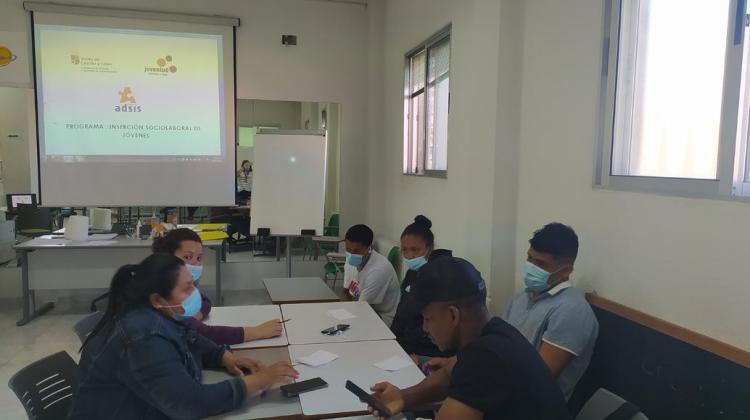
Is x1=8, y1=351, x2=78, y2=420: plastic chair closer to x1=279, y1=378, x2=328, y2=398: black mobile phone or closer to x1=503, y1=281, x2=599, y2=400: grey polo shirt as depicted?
x1=279, y1=378, x2=328, y2=398: black mobile phone

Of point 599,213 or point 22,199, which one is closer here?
point 599,213

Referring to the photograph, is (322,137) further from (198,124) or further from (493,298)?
(493,298)

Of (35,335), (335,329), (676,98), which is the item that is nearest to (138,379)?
(335,329)

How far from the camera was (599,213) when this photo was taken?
2.35 m

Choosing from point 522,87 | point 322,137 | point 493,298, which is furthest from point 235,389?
point 322,137

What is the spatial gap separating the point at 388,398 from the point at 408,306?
3.18 ft

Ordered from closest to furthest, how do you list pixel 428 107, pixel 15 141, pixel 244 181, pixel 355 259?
1. pixel 355 259
2. pixel 428 107
3. pixel 15 141
4. pixel 244 181

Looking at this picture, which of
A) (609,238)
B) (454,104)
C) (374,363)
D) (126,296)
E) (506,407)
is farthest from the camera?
(454,104)

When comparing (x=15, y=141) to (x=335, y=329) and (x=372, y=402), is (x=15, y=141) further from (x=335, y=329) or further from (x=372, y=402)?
(x=372, y=402)

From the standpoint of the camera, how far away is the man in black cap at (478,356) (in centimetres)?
120

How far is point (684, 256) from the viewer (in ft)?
6.19

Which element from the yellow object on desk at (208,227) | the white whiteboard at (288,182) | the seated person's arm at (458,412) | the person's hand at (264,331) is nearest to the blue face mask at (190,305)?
the person's hand at (264,331)

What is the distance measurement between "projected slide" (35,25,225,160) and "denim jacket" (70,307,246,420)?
4256mm

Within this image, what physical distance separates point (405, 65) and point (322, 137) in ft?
3.68
